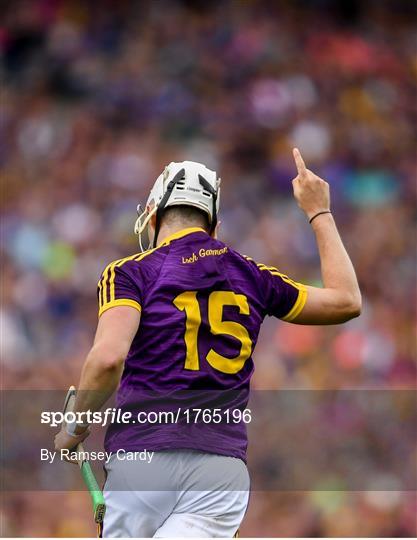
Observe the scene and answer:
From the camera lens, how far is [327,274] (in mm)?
3533

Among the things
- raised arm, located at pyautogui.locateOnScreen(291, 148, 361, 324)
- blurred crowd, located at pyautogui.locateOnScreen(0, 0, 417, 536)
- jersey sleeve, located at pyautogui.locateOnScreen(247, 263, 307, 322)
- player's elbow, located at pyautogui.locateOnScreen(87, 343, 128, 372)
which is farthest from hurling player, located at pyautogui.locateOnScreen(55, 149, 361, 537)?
blurred crowd, located at pyautogui.locateOnScreen(0, 0, 417, 536)

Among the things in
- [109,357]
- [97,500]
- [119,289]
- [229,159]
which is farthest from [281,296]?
[229,159]

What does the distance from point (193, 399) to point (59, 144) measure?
6.00 meters

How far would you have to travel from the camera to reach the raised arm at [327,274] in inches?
137

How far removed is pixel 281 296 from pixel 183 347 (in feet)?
1.46

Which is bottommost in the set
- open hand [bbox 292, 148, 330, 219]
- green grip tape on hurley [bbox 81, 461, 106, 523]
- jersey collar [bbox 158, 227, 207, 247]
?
green grip tape on hurley [bbox 81, 461, 106, 523]

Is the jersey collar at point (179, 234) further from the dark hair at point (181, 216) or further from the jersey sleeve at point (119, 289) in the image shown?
the jersey sleeve at point (119, 289)

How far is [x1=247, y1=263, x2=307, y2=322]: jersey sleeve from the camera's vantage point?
3.44 meters

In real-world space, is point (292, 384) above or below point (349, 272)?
above

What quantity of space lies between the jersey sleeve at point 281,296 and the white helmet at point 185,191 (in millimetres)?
248

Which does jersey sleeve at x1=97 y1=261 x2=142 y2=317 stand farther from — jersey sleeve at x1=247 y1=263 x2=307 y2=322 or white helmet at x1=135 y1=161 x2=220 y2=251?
jersey sleeve at x1=247 y1=263 x2=307 y2=322

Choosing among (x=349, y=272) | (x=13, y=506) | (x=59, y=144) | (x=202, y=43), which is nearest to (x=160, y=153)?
(x=59, y=144)

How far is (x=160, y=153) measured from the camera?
28.9 ft

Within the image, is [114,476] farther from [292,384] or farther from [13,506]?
[292,384]
